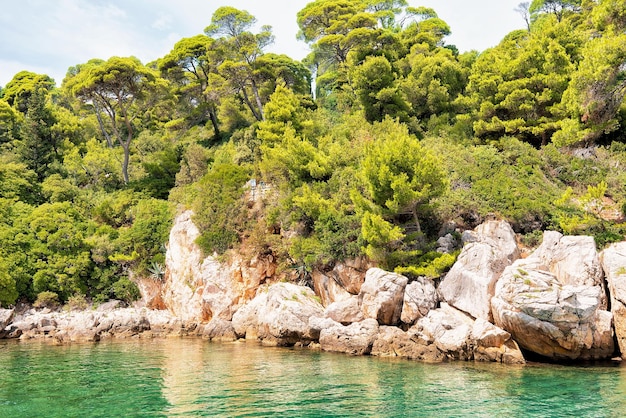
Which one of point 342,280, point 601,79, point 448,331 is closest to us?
point 448,331

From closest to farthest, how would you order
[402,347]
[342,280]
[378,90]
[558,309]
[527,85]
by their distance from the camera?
[558,309] → [402,347] → [342,280] → [527,85] → [378,90]

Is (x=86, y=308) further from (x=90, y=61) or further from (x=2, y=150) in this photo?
(x=90, y=61)

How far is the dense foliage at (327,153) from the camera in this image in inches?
808

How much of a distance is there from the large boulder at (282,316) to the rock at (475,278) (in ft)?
19.2

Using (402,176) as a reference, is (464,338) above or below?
below

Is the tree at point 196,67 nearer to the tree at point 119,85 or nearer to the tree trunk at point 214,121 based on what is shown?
the tree trunk at point 214,121

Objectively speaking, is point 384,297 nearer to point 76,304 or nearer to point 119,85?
point 76,304

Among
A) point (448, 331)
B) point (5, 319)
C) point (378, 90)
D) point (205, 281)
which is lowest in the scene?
point (5, 319)

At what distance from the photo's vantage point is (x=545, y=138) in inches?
1092

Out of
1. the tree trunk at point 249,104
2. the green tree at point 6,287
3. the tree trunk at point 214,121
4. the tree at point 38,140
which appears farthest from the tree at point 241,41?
the green tree at point 6,287

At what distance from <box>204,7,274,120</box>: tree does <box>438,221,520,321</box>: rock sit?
76.5ft

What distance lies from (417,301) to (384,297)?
1.27 m

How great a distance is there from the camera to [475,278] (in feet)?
55.9

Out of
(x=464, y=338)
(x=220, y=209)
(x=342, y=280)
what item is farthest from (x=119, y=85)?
(x=464, y=338)
